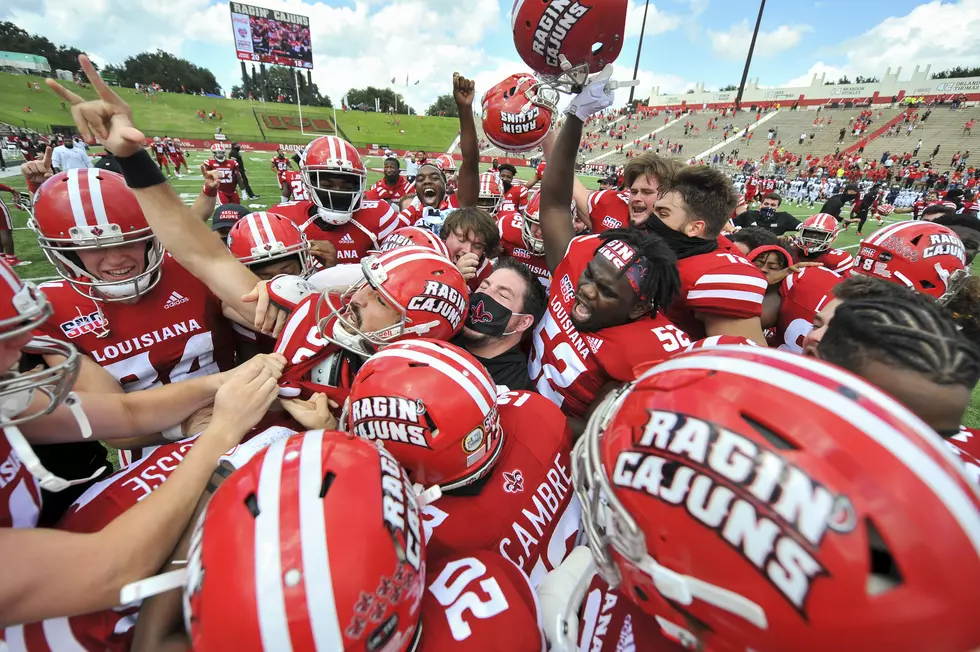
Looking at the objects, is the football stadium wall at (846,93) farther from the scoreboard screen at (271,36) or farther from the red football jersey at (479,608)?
the red football jersey at (479,608)

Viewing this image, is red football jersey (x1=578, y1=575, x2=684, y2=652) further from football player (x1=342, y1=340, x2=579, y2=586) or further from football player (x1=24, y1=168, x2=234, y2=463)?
football player (x1=24, y1=168, x2=234, y2=463)

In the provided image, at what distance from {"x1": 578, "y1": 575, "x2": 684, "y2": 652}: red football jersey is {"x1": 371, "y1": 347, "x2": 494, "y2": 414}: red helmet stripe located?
2.95 feet

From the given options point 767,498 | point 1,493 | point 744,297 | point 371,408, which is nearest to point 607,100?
point 744,297

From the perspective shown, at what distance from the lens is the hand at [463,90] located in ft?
13.4

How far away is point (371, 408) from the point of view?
2014 millimetres

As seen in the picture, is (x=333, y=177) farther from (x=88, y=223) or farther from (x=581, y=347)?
(x=581, y=347)

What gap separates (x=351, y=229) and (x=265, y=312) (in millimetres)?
3036

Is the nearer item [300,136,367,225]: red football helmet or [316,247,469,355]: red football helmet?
[316,247,469,355]: red football helmet

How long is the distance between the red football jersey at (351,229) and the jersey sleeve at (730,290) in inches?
154

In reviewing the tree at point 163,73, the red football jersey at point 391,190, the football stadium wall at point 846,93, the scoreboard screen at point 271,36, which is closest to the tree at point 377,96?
the tree at point 163,73

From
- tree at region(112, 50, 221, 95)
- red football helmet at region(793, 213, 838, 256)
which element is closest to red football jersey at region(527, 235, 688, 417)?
red football helmet at region(793, 213, 838, 256)

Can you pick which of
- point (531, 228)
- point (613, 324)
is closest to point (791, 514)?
point (613, 324)

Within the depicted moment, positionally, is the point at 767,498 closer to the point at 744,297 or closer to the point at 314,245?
the point at 744,297

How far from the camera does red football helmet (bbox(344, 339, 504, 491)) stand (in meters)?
2.00
